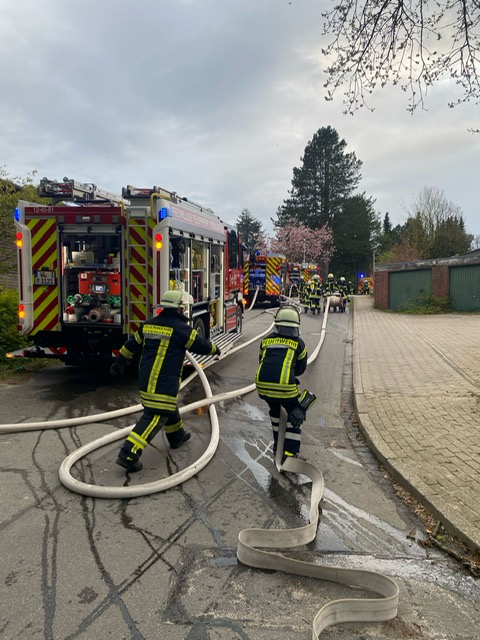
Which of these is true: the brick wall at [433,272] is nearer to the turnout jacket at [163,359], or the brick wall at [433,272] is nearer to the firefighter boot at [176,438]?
the firefighter boot at [176,438]

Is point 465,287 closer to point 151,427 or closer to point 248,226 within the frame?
point 151,427

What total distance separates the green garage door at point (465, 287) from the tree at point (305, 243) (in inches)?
1138

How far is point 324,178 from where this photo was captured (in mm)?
53156

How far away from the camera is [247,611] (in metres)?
2.51

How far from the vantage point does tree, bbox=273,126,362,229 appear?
5247 centimetres

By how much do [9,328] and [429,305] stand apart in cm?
1788

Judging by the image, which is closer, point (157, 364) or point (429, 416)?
point (157, 364)

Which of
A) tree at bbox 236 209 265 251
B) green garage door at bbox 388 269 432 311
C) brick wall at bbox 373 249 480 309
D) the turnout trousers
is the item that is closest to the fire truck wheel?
the turnout trousers

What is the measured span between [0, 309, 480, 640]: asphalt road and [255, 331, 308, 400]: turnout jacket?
29.0 inches

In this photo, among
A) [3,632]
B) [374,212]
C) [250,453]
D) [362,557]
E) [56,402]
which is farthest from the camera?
[374,212]

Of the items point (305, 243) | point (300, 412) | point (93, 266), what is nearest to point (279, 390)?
point (300, 412)

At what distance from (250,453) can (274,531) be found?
182 centimetres

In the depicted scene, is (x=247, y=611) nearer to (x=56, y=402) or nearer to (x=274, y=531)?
(x=274, y=531)

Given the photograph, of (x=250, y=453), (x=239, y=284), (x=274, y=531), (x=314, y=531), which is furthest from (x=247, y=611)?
(x=239, y=284)
